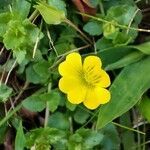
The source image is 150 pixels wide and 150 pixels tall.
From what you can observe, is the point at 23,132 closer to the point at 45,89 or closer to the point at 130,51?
the point at 45,89

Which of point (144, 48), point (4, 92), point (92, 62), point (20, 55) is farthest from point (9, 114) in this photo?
point (144, 48)

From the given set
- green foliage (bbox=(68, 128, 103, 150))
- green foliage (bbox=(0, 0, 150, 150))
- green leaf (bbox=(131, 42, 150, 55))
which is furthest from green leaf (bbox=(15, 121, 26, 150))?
green leaf (bbox=(131, 42, 150, 55))

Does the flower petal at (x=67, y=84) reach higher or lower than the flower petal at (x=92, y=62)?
lower

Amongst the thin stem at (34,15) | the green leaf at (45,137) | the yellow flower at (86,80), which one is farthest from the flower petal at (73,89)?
the thin stem at (34,15)

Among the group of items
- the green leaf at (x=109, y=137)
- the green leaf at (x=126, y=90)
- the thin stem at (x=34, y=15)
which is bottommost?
the green leaf at (x=109, y=137)

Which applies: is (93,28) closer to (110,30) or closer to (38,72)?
(110,30)

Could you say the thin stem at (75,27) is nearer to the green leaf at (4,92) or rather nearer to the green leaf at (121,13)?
the green leaf at (121,13)

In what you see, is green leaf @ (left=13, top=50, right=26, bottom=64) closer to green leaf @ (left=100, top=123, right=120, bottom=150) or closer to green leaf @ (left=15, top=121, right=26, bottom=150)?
green leaf @ (left=15, top=121, right=26, bottom=150)
